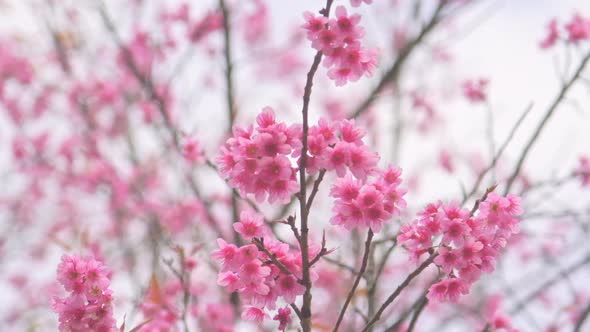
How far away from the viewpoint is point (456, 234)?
2303mm

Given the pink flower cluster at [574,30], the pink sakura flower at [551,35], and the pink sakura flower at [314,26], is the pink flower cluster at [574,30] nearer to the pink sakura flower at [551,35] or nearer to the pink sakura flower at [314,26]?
the pink sakura flower at [551,35]

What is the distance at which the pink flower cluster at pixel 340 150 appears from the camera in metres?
2.26

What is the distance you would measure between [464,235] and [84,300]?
1.57m

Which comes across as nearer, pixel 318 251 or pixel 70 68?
pixel 318 251

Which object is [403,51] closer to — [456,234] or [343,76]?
[343,76]

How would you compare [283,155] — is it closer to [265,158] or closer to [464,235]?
[265,158]

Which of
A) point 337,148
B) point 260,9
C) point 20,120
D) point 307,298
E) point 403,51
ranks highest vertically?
point 260,9

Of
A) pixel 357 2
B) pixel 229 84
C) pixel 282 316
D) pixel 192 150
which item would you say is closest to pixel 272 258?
pixel 282 316

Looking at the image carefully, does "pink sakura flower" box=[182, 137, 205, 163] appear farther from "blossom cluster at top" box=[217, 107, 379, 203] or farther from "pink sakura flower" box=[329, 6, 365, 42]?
"pink sakura flower" box=[329, 6, 365, 42]

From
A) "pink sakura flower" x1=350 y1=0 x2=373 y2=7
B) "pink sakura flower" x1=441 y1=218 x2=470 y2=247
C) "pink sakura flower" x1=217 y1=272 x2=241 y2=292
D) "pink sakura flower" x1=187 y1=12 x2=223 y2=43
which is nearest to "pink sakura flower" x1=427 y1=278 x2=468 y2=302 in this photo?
"pink sakura flower" x1=441 y1=218 x2=470 y2=247

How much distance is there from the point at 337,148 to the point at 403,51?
3.25m

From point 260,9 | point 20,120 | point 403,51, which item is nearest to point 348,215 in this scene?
point 403,51

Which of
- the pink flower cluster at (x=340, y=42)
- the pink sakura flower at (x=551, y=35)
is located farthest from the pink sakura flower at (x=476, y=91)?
the pink flower cluster at (x=340, y=42)

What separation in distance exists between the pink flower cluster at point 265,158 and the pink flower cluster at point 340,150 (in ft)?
0.26
